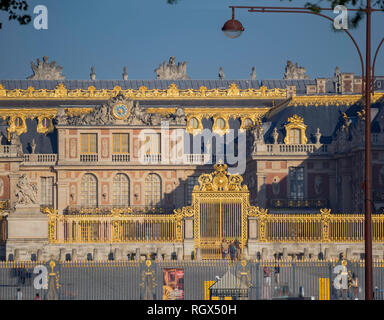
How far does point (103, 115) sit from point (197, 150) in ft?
22.7

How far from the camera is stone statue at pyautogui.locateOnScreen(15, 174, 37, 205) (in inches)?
2048

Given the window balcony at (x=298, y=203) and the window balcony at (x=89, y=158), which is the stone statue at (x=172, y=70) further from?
the window balcony at (x=298, y=203)

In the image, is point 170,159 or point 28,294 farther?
point 170,159

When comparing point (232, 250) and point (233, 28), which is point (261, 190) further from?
point (233, 28)

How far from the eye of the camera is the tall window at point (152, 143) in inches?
2657

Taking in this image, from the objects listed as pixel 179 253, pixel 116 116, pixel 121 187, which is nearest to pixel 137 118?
pixel 116 116

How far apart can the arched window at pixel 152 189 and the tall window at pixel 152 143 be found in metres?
1.59

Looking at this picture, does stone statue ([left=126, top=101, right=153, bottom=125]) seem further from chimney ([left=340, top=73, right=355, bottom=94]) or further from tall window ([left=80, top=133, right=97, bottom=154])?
chimney ([left=340, top=73, right=355, bottom=94])

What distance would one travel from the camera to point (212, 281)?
128 feet

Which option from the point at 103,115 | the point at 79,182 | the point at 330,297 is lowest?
the point at 330,297

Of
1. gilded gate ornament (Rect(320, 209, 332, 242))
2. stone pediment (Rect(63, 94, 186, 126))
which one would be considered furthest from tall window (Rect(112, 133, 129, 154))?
gilded gate ornament (Rect(320, 209, 332, 242))

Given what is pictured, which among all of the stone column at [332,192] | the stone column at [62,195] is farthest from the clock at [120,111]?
the stone column at [332,192]
